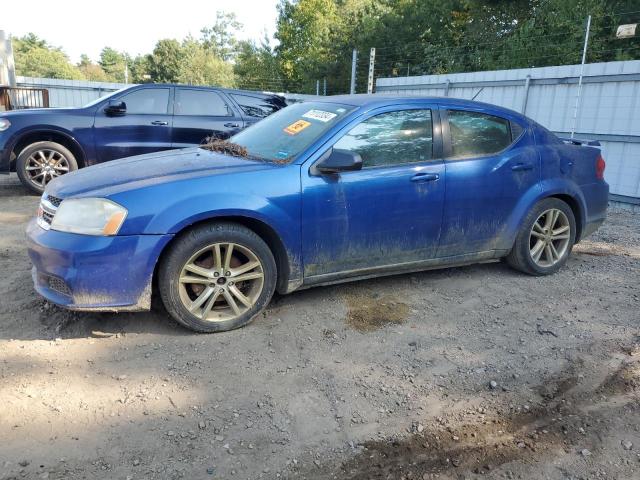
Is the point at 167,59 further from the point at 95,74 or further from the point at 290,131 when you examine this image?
the point at 290,131

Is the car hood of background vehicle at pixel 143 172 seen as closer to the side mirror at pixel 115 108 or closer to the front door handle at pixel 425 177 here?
the front door handle at pixel 425 177

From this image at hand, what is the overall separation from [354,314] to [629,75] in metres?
7.11

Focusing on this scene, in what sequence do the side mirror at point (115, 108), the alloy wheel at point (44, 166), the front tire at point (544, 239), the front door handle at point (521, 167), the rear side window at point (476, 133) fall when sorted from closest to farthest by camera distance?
1. the rear side window at point (476, 133)
2. the front door handle at point (521, 167)
3. the front tire at point (544, 239)
4. the alloy wheel at point (44, 166)
5. the side mirror at point (115, 108)

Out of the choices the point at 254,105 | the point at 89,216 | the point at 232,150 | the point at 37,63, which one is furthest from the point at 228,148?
the point at 37,63

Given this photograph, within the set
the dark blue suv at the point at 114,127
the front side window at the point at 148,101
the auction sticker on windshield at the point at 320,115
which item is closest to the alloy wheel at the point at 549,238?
the auction sticker on windshield at the point at 320,115

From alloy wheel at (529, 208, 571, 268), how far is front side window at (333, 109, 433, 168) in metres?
1.42

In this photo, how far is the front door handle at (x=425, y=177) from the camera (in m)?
4.07

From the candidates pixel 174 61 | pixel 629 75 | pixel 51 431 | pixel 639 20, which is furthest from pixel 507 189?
pixel 174 61

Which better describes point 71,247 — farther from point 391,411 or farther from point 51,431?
point 391,411

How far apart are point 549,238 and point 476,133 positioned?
4.25 feet

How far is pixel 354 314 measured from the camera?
3.96 m

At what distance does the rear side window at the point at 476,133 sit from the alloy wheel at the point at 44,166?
5.81m

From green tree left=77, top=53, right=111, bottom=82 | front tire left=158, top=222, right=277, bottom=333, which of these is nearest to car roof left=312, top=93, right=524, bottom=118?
front tire left=158, top=222, right=277, bottom=333

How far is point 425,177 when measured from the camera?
4.10m
